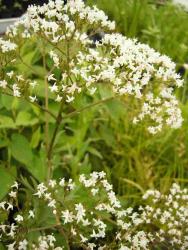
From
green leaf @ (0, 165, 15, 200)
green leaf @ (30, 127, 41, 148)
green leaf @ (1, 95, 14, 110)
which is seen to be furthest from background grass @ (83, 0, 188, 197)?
green leaf @ (0, 165, 15, 200)

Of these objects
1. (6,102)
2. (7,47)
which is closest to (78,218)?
(7,47)

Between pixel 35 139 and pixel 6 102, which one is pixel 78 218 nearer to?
pixel 35 139

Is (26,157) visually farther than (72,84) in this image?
Yes

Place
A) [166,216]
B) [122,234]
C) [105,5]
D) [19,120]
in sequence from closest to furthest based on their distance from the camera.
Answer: [122,234], [166,216], [19,120], [105,5]

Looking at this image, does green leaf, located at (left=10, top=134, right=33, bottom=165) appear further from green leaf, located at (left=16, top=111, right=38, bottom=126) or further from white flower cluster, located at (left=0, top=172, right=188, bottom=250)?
white flower cluster, located at (left=0, top=172, right=188, bottom=250)

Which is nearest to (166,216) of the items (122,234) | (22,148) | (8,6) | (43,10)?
(122,234)

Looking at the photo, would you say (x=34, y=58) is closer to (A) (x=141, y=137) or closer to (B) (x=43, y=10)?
(A) (x=141, y=137)

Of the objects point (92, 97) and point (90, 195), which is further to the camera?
point (92, 97)

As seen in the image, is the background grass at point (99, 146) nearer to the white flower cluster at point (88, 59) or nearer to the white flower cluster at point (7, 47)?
the white flower cluster at point (88, 59)
